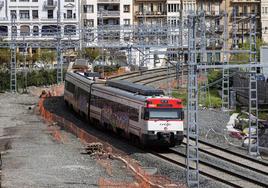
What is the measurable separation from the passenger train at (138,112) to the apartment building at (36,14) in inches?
2108

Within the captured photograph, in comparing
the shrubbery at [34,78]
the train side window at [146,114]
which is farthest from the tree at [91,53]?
the train side window at [146,114]

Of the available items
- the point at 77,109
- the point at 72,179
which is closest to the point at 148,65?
the point at 77,109

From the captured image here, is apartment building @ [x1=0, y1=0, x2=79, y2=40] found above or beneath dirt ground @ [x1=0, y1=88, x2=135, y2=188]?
above

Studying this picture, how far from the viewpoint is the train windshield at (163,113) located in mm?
29638

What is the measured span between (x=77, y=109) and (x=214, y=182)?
23.0 m

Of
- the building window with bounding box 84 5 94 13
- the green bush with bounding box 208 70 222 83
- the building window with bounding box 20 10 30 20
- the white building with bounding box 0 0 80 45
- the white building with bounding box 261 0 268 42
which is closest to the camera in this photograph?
the green bush with bounding box 208 70 222 83

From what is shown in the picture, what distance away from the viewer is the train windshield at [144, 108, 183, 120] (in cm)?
2964

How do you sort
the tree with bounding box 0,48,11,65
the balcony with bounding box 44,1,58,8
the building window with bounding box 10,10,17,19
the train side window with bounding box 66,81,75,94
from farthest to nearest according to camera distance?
the balcony with bounding box 44,1,58,8, the building window with bounding box 10,10,17,19, the tree with bounding box 0,48,11,65, the train side window with bounding box 66,81,75,94

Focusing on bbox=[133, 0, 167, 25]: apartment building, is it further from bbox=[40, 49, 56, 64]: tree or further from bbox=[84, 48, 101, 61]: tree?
bbox=[40, 49, 56, 64]: tree

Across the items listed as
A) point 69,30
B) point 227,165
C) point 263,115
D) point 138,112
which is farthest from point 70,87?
point 69,30

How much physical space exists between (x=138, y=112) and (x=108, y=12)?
6492 centimetres

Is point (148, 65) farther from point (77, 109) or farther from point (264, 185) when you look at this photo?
point (264, 185)

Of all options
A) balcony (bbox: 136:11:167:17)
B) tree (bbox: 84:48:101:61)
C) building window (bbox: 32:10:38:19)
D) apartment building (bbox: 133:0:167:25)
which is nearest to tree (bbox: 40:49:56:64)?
tree (bbox: 84:48:101:61)

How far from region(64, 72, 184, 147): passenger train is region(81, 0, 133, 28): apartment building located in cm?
5433
